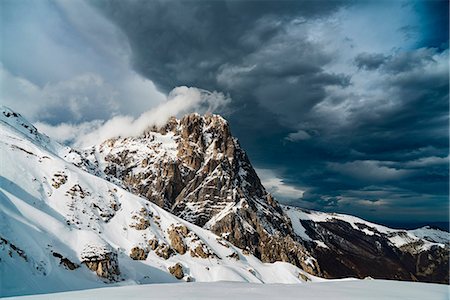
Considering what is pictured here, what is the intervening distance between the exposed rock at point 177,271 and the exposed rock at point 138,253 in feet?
31.1

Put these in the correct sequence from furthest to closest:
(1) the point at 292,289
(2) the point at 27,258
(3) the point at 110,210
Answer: (3) the point at 110,210 → (2) the point at 27,258 → (1) the point at 292,289

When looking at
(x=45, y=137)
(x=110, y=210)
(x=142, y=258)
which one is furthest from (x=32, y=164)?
(x=45, y=137)

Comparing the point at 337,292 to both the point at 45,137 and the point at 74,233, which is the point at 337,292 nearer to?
the point at 74,233

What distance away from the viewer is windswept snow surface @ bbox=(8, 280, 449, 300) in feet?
29.9

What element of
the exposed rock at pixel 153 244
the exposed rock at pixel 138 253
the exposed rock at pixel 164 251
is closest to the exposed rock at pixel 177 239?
the exposed rock at pixel 164 251

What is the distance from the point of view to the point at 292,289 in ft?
34.6

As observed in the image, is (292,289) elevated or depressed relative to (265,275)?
elevated

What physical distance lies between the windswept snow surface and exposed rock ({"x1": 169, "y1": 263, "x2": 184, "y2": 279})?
A: 100 m

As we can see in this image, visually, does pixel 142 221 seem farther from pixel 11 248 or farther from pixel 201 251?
pixel 11 248

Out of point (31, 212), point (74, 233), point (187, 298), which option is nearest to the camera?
Result: point (187, 298)

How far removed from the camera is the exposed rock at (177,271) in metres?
104

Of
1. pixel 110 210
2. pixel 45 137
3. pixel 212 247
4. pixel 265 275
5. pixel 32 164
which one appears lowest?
pixel 265 275

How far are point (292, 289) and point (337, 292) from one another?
1446 millimetres

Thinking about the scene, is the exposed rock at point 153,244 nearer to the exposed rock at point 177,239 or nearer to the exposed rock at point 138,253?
the exposed rock at point 138,253
